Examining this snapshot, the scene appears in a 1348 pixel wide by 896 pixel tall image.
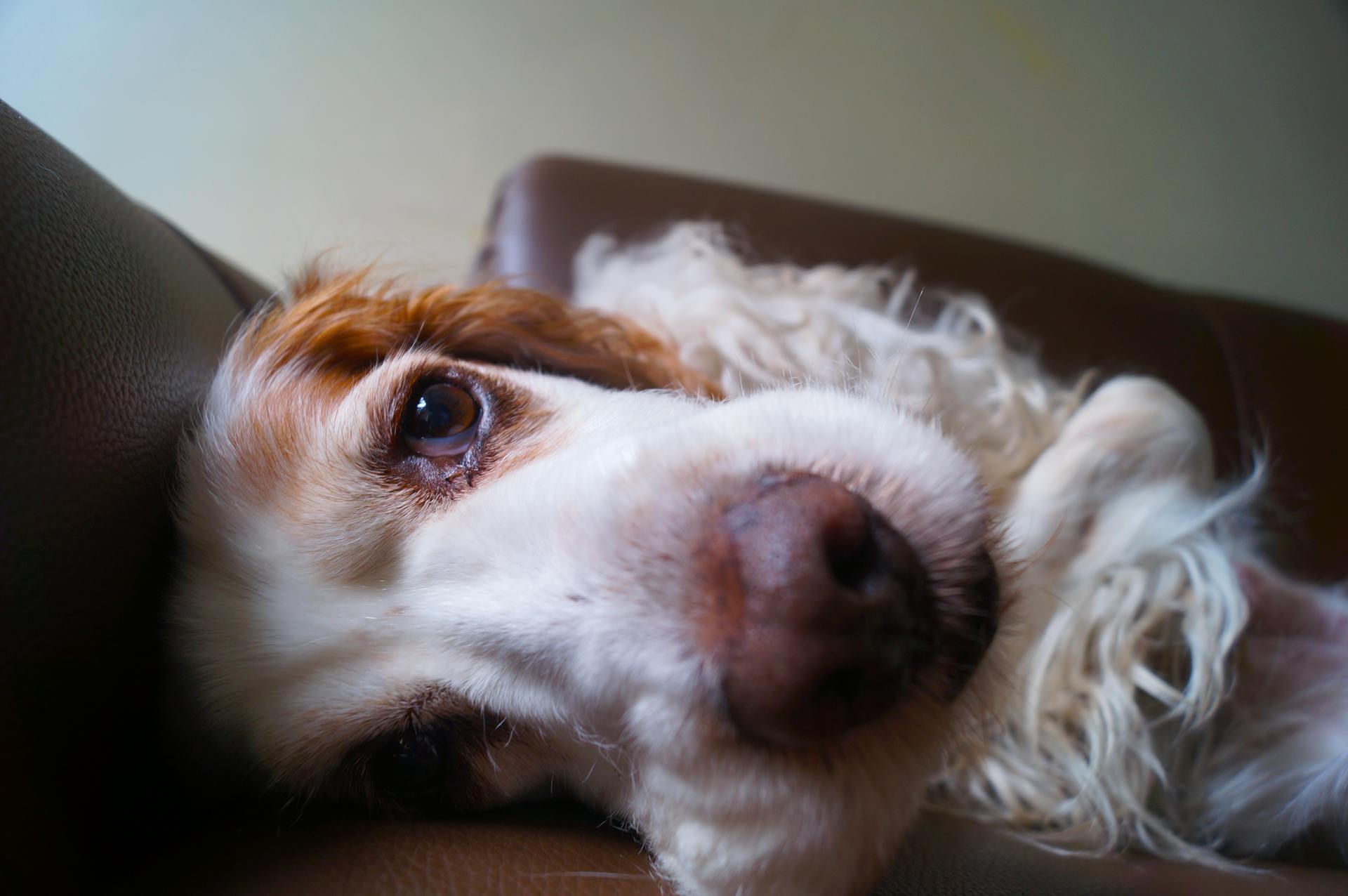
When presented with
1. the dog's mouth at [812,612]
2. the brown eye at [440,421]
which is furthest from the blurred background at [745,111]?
the dog's mouth at [812,612]

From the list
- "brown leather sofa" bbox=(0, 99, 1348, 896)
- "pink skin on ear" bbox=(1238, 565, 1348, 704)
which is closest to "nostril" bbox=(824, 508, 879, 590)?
"brown leather sofa" bbox=(0, 99, 1348, 896)

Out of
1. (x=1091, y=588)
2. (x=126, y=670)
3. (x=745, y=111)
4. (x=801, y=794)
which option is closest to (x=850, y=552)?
(x=801, y=794)

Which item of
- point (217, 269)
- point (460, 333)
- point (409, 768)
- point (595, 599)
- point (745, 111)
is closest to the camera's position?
point (595, 599)

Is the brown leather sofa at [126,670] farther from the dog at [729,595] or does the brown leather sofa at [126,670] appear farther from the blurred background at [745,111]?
the blurred background at [745,111]

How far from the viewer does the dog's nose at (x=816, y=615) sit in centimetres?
43

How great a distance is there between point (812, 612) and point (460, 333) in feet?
2.39

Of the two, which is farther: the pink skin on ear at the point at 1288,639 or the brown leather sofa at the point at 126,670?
the pink skin on ear at the point at 1288,639

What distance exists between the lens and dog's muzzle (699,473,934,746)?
43cm

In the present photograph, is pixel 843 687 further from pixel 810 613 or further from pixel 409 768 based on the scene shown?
pixel 409 768

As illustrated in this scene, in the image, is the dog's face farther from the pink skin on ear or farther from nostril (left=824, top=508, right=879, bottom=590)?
the pink skin on ear

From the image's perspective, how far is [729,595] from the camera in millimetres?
463

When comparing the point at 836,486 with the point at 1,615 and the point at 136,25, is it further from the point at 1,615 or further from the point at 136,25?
the point at 136,25

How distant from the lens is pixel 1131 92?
2.44 m

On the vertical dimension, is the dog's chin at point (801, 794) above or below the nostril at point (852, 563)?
below
